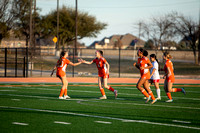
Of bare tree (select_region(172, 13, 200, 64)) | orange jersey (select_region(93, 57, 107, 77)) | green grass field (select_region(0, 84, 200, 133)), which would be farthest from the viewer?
bare tree (select_region(172, 13, 200, 64))

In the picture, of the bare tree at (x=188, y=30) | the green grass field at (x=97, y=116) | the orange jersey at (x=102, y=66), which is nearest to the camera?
the green grass field at (x=97, y=116)

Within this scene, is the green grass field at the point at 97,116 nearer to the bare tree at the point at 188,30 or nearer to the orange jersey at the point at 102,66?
the orange jersey at the point at 102,66

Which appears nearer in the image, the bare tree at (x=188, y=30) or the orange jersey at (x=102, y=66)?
the orange jersey at (x=102, y=66)

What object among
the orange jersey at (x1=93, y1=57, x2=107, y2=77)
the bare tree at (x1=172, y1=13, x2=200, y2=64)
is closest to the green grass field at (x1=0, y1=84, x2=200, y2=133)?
the orange jersey at (x1=93, y1=57, x2=107, y2=77)

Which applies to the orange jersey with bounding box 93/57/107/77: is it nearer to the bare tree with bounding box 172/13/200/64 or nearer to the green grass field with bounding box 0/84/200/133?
the green grass field with bounding box 0/84/200/133

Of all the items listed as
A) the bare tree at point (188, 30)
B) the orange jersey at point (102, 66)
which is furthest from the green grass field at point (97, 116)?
the bare tree at point (188, 30)

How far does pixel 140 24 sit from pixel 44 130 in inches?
1468

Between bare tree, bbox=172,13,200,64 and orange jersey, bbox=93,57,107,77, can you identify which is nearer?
orange jersey, bbox=93,57,107,77

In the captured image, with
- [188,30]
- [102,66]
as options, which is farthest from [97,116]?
[188,30]

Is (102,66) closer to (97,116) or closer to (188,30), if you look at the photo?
(97,116)

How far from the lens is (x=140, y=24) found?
143ft

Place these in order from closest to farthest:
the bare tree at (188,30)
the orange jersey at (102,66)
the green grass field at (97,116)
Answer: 1. the green grass field at (97,116)
2. the orange jersey at (102,66)
3. the bare tree at (188,30)

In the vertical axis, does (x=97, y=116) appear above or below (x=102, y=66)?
below

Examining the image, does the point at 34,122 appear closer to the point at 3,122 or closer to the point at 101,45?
the point at 3,122
